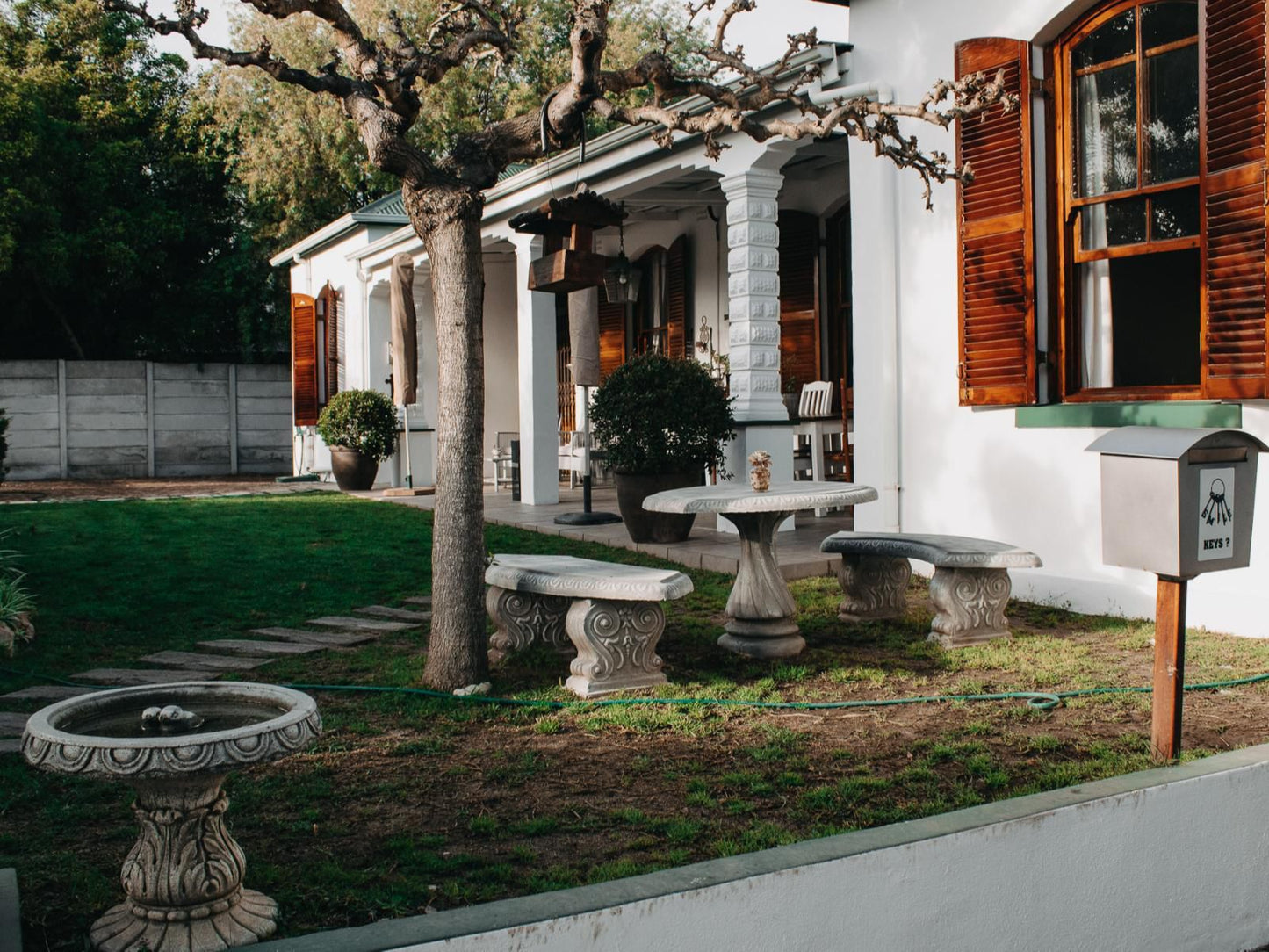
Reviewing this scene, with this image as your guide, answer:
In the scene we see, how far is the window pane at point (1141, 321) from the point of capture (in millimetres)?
6449

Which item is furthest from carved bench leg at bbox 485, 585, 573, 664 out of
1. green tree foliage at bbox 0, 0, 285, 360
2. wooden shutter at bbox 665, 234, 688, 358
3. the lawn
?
green tree foliage at bbox 0, 0, 285, 360

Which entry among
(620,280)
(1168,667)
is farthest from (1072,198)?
(620,280)

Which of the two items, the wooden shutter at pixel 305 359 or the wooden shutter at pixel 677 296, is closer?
the wooden shutter at pixel 677 296

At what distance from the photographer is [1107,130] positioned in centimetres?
668

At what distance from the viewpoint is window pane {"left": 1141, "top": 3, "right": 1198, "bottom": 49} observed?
616 cm

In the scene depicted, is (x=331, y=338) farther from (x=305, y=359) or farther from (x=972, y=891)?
(x=972, y=891)

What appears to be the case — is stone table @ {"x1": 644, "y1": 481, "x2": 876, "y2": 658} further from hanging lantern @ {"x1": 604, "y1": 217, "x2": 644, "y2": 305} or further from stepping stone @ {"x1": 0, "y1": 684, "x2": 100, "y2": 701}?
hanging lantern @ {"x1": 604, "y1": 217, "x2": 644, "y2": 305}

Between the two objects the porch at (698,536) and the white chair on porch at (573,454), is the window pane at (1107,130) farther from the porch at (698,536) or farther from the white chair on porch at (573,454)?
the white chair on porch at (573,454)

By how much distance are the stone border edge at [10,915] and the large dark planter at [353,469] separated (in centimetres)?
1249

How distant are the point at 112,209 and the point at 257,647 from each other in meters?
17.8

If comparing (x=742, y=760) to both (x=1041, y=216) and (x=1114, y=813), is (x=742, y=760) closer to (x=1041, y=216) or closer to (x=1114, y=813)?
(x=1114, y=813)

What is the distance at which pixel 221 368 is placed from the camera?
2119 centimetres

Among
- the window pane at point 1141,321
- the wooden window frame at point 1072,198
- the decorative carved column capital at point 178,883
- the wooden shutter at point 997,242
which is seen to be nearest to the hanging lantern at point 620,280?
the wooden shutter at point 997,242

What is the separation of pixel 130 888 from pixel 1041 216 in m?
6.08
